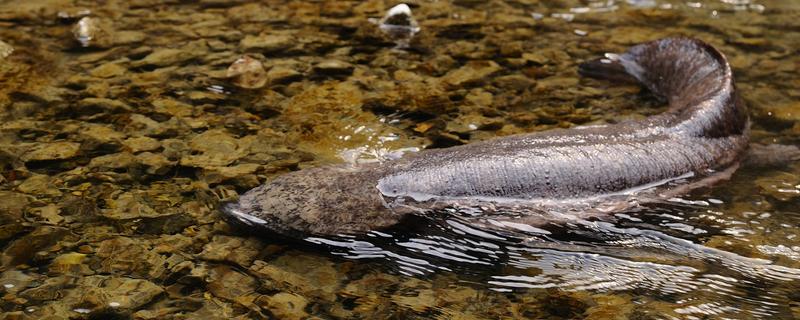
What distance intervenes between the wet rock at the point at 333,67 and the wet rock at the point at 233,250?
270cm

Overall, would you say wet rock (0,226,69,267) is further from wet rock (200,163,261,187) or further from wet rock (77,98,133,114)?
wet rock (77,98,133,114)

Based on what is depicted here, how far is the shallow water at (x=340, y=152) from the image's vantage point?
4.18 m

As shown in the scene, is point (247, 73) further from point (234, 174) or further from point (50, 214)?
point (50, 214)

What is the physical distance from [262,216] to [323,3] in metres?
4.65

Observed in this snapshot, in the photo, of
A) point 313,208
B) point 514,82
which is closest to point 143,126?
point 313,208

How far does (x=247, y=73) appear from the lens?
6.80 metres

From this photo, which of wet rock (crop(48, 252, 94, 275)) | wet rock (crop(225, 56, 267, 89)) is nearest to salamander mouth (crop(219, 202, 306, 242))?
wet rock (crop(48, 252, 94, 275))

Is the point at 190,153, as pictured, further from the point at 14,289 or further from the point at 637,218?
the point at 637,218

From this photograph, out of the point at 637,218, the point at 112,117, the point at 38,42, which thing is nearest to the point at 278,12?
the point at 38,42

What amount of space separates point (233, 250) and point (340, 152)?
1369 millimetres

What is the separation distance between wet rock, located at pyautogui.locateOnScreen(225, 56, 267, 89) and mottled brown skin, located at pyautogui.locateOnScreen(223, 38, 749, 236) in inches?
74.5

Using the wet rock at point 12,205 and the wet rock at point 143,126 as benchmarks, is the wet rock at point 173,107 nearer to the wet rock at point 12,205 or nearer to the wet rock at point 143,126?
the wet rock at point 143,126

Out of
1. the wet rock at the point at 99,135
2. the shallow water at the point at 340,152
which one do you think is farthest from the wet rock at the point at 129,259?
the wet rock at the point at 99,135

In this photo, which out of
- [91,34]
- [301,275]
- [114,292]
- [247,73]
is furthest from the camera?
[91,34]
